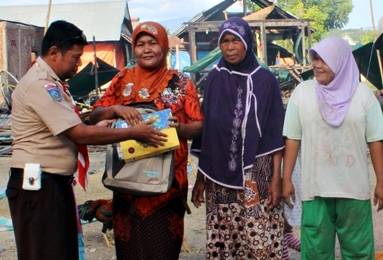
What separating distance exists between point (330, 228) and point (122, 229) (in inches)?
44.7

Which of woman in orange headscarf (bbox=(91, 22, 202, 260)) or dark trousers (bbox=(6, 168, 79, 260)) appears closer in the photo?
dark trousers (bbox=(6, 168, 79, 260))

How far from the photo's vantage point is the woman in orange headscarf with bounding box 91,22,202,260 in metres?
3.15

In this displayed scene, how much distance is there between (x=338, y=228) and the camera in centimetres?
332

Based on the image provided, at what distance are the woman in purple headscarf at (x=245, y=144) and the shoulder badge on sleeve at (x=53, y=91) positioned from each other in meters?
0.89

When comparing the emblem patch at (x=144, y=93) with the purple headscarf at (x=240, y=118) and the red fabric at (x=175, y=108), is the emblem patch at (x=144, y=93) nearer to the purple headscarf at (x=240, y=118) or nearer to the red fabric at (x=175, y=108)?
the red fabric at (x=175, y=108)

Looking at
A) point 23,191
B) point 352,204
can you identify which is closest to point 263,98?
point 352,204

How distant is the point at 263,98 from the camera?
10.7ft

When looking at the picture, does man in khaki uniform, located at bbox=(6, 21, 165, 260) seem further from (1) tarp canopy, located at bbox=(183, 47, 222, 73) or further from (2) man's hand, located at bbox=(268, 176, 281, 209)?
(1) tarp canopy, located at bbox=(183, 47, 222, 73)

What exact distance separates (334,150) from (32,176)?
1.56 meters

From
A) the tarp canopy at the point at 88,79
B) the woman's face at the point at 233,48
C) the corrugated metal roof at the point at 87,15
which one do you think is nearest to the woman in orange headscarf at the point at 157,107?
the woman's face at the point at 233,48

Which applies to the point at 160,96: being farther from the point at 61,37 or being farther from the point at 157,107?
the point at 61,37

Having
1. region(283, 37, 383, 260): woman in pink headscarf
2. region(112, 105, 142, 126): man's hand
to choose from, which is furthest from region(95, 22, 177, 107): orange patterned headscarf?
region(283, 37, 383, 260): woman in pink headscarf

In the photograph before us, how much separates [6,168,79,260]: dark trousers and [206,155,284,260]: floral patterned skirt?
89 centimetres

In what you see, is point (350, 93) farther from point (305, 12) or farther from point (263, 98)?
point (305, 12)
